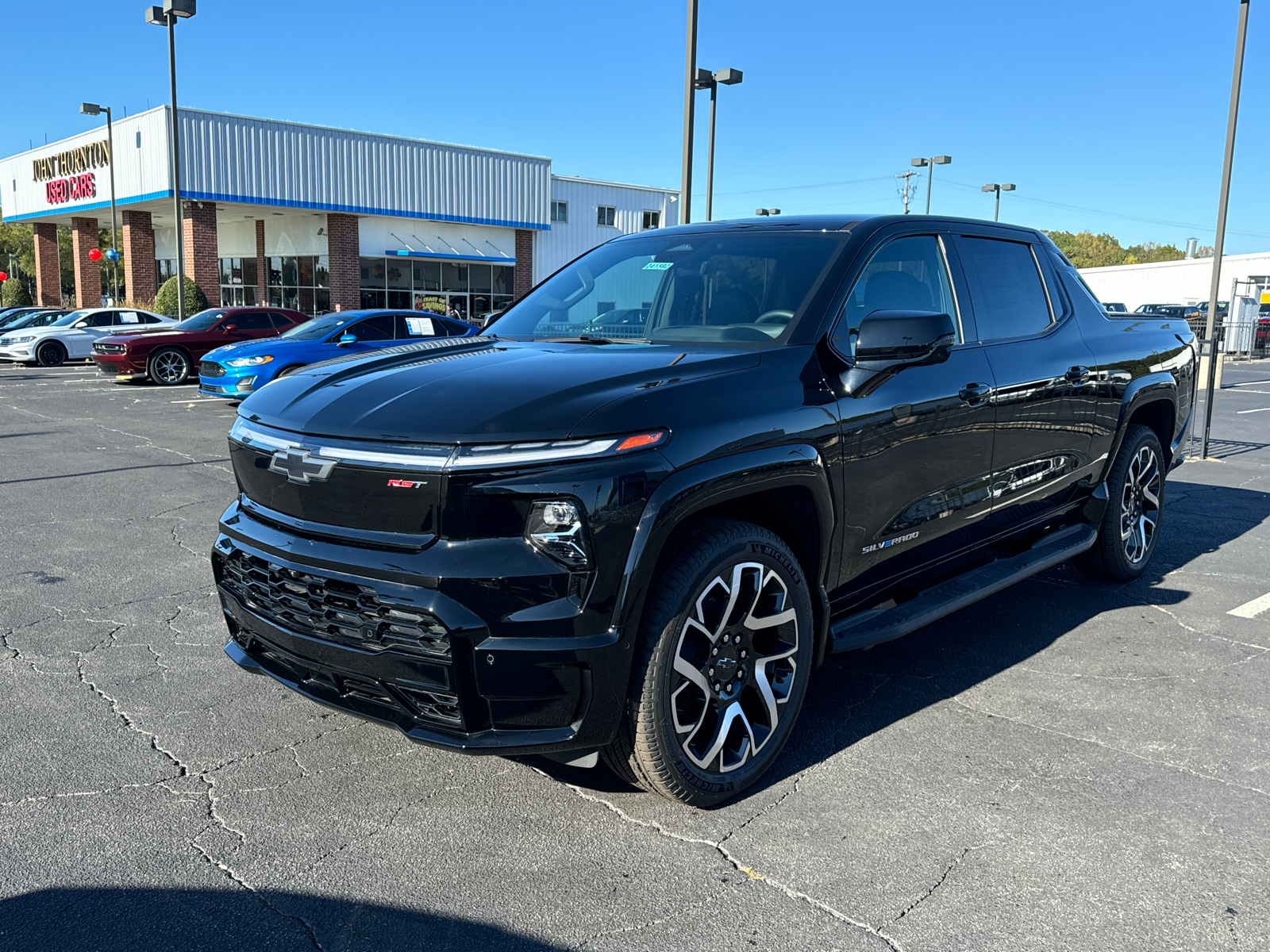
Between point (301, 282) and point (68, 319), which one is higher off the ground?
point (301, 282)

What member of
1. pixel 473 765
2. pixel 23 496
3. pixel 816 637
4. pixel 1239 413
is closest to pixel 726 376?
pixel 816 637

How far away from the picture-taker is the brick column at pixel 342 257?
34969 millimetres

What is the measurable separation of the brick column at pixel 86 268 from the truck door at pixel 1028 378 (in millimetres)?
45597

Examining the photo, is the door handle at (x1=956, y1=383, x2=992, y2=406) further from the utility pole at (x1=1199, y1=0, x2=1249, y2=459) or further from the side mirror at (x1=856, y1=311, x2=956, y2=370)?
the utility pole at (x1=1199, y1=0, x2=1249, y2=459)

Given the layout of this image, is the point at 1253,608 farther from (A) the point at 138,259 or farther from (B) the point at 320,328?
(A) the point at 138,259

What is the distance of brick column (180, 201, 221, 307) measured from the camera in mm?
31828

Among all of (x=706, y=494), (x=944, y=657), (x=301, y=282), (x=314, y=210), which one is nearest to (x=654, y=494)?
(x=706, y=494)

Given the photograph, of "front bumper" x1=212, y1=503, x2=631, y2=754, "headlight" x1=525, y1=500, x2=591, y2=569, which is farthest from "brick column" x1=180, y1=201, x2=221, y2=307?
"headlight" x1=525, y1=500, x2=591, y2=569

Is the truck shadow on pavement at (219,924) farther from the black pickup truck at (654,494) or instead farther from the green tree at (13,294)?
the green tree at (13,294)

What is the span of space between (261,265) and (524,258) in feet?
33.1

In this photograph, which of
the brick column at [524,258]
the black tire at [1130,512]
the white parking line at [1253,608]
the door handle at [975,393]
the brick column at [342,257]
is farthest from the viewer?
the brick column at [524,258]

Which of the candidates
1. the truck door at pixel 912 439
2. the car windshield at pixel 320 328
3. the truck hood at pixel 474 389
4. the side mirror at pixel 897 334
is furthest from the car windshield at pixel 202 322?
the side mirror at pixel 897 334

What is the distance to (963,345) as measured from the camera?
4.29m

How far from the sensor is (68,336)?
24594 mm
